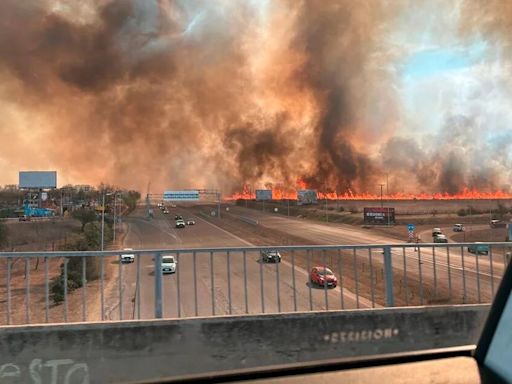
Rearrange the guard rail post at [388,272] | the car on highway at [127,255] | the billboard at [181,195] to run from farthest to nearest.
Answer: the billboard at [181,195], the guard rail post at [388,272], the car on highway at [127,255]

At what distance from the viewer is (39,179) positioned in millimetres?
70875

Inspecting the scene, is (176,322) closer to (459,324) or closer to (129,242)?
(459,324)

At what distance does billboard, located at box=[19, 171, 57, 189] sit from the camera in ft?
232

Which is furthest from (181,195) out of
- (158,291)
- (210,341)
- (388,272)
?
(210,341)

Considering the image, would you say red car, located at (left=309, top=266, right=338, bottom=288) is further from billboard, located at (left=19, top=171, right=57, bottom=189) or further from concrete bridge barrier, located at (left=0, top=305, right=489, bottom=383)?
billboard, located at (left=19, top=171, right=57, bottom=189)

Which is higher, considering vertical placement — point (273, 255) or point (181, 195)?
point (181, 195)

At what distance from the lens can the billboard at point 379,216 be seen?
7019 centimetres

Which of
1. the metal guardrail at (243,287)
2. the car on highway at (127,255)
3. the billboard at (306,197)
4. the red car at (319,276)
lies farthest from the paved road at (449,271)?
the billboard at (306,197)

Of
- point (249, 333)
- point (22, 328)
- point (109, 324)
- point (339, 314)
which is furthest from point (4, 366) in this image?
point (339, 314)

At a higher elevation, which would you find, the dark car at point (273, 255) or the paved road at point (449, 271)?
the dark car at point (273, 255)

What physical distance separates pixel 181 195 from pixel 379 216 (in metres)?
33.9

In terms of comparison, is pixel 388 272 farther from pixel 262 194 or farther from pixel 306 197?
pixel 306 197

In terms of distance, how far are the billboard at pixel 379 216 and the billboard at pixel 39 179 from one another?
5125 cm

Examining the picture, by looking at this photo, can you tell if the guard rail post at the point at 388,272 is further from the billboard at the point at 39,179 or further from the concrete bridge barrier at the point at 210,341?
the billboard at the point at 39,179
